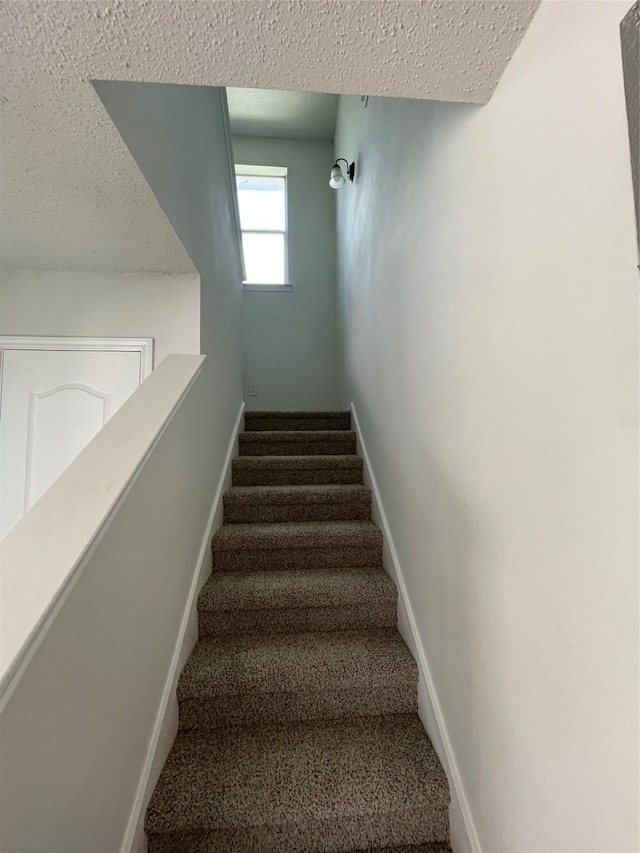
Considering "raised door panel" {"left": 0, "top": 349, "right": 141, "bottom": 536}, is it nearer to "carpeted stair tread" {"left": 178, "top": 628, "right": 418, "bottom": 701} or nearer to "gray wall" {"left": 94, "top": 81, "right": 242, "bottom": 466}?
"gray wall" {"left": 94, "top": 81, "right": 242, "bottom": 466}

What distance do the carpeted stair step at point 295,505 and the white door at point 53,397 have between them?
785mm

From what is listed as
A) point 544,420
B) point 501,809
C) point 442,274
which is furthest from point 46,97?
point 501,809

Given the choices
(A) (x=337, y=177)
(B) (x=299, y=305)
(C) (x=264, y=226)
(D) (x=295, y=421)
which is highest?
(C) (x=264, y=226)

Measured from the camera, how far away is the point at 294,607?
5.29 ft

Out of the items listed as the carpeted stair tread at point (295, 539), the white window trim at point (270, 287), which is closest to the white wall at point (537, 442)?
the carpeted stair tread at point (295, 539)

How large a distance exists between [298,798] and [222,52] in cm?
182

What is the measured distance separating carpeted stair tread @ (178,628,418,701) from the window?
11.8 ft

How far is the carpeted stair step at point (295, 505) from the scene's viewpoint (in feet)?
6.90

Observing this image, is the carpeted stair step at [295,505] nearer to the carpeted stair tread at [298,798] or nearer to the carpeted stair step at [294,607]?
the carpeted stair step at [294,607]

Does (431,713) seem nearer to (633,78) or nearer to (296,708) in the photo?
(296,708)

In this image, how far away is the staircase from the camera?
106cm

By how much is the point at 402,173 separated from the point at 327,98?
2.84 meters

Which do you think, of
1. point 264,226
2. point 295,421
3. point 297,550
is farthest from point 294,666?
point 264,226

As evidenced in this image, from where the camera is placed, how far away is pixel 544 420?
2.36 feet
